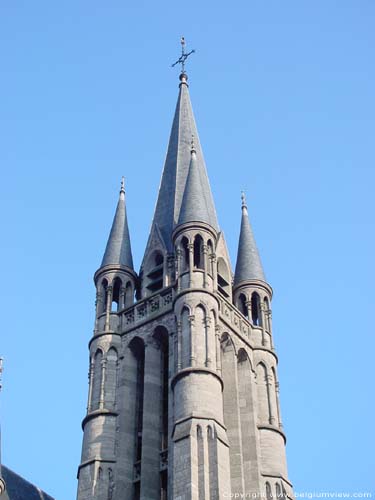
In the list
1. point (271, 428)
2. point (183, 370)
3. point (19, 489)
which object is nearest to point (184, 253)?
point (183, 370)

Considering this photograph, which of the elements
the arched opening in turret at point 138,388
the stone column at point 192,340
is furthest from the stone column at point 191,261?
the arched opening in turret at point 138,388

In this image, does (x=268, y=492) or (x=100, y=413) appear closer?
(x=268, y=492)

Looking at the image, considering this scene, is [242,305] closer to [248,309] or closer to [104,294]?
[248,309]

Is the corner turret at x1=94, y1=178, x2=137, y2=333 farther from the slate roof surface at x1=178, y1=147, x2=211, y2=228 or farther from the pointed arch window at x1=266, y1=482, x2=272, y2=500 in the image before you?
→ the pointed arch window at x1=266, y1=482, x2=272, y2=500

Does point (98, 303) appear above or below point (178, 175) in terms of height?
below

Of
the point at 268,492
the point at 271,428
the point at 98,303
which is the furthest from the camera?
the point at 98,303

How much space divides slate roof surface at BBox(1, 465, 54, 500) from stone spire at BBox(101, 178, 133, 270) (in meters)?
8.83

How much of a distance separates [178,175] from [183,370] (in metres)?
11.8

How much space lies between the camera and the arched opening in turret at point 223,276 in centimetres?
3991

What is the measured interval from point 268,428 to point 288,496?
2.57 metres

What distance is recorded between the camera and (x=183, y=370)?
33.0 metres

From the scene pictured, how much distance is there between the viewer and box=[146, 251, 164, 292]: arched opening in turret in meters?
39.1

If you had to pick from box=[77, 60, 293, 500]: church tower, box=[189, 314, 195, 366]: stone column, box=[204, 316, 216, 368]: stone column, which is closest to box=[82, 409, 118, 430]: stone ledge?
box=[77, 60, 293, 500]: church tower

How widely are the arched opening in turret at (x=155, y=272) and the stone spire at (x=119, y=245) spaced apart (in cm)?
82
